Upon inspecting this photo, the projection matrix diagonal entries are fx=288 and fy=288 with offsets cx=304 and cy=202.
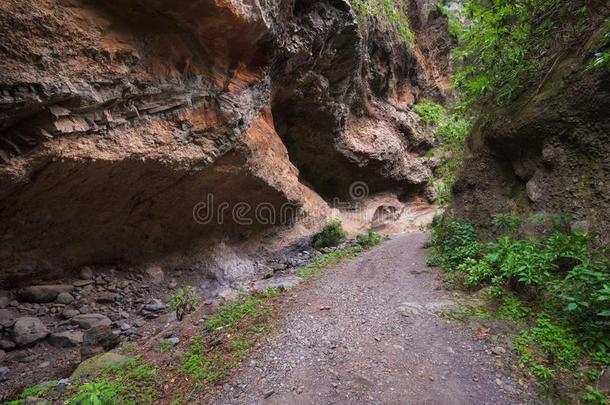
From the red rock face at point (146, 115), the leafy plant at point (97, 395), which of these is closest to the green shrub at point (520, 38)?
the red rock face at point (146, 115)

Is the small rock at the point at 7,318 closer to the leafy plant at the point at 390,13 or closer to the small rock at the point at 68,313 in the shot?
the small rock at the point at 68,313

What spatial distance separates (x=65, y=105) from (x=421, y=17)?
1941 cm

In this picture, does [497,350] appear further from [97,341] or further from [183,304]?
[97,341]

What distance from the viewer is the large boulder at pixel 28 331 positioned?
440 cm

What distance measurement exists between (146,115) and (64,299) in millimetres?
3739

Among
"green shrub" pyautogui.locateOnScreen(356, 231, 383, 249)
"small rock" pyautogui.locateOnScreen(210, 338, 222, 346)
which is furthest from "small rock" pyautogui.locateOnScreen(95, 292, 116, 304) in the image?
"green shrub" pyautogui.locateOnScreen(356, 231, 383, 249)

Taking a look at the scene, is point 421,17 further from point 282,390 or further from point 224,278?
point 282,390

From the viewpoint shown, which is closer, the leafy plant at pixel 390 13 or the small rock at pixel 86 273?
the small rock at pixel 86 273

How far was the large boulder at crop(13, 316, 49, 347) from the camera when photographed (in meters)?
4.40

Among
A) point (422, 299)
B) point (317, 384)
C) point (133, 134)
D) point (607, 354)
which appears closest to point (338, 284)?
point (422, 299)

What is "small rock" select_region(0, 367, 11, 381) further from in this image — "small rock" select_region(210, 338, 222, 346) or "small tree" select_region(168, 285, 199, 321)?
"small rock" select_region(210, 338, 222, 346)

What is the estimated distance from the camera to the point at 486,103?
21.8 ft

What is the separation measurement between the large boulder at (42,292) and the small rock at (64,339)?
1015 millimetres

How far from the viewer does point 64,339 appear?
4.54 m
